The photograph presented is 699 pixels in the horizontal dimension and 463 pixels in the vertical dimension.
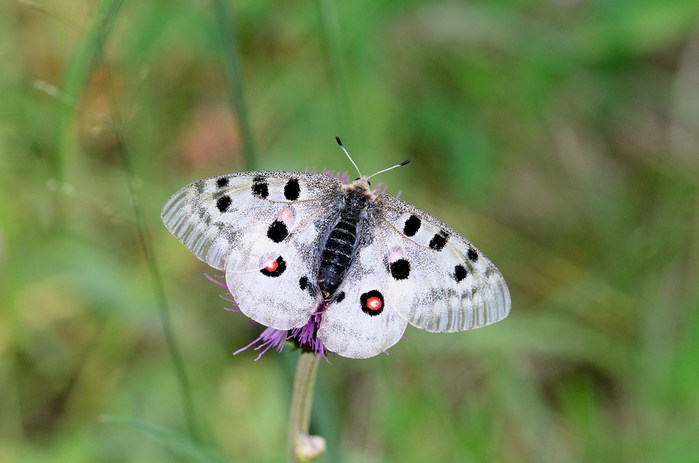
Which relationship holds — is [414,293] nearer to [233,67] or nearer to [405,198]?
[233,67]

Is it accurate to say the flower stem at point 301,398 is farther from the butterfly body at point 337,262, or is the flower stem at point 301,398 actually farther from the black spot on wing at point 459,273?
the black spot on wing at point 459,273

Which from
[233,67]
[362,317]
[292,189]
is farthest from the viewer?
[233,67]

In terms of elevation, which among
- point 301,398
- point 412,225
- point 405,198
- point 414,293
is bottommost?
point 301,398

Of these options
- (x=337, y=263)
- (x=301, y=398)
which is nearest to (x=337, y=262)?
(x=337, y=263)

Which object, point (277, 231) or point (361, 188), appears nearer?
point (277, 231)

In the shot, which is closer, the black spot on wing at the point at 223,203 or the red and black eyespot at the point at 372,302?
the red and black eyespot at the point at 372,302

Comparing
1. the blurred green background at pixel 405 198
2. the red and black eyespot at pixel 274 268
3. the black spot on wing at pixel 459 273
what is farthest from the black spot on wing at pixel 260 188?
the blurred green background at pixel 405 198

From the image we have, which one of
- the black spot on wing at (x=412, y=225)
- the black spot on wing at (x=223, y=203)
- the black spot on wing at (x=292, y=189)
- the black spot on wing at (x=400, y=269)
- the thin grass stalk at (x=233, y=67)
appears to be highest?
the thin grass stalk at (x=233, y=67)

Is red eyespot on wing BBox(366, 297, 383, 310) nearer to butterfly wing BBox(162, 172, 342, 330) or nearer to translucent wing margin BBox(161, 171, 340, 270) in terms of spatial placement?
butterfly wing BBox(162, 172, 342, 330)
